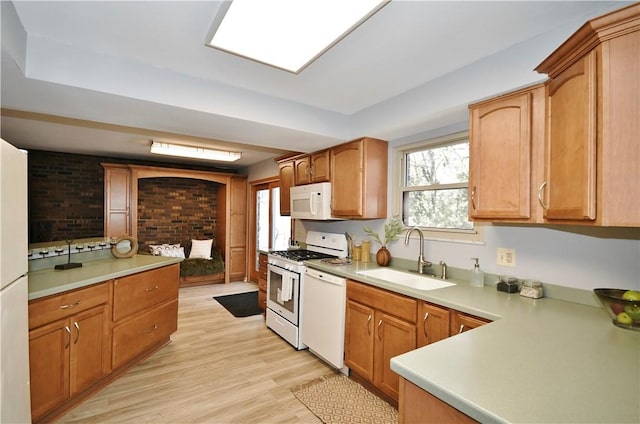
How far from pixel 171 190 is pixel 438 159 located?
5246 mm

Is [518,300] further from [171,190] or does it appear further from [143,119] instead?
[171,190]

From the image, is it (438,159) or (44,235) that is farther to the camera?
(44,235)

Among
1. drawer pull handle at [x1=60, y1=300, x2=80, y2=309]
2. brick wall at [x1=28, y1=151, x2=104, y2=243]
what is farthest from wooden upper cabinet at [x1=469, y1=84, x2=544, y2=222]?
brick wall at [x1=28, y1=151, x2=104, y2=243]

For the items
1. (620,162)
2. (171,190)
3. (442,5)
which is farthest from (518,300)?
(171,190)

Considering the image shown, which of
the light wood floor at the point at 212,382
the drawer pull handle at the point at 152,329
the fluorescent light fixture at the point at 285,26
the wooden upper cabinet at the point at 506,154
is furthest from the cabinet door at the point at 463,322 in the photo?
the drawer pull handle at the point at 152,329

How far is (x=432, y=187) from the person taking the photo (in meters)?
2.72

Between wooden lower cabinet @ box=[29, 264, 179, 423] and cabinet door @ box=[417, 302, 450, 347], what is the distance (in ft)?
7.48

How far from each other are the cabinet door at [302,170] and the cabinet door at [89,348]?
2.37m

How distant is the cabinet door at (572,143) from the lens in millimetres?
1291

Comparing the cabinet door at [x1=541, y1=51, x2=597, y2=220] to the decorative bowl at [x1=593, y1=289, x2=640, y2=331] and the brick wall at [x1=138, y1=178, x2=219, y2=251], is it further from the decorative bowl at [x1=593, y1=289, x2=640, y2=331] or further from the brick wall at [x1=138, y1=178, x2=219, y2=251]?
the brick wall at [x1=138, y1=178, x2=219, y2=251]

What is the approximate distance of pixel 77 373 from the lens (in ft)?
6.87

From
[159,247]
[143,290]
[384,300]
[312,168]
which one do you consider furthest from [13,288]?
[159,247]

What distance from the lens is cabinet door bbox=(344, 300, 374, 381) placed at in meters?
2.35

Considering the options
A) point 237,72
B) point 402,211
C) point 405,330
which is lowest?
point 405,330
